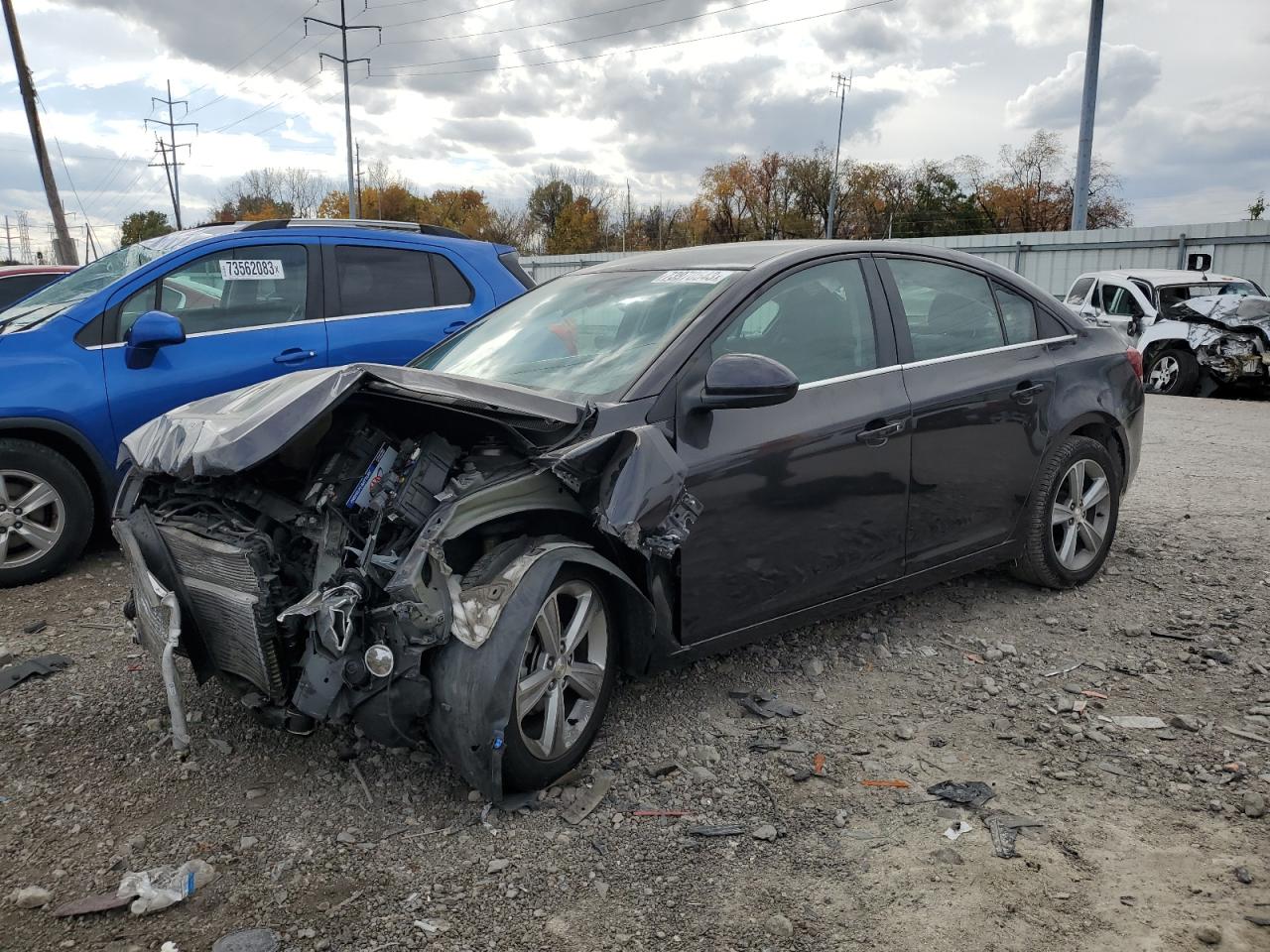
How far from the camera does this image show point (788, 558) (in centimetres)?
346

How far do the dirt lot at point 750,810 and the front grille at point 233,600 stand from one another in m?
0.46

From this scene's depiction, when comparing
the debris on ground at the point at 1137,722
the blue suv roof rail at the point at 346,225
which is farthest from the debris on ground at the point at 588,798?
the blue suv roof rail at the point at 346,225

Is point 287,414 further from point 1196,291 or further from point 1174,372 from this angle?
point 1196,291

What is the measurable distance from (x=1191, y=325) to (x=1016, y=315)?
10801 millimetres

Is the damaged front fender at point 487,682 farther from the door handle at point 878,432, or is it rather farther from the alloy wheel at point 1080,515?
the alloy wheel at point 1080,515

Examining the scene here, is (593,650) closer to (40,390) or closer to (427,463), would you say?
(427,463)

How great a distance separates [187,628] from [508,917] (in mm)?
1375

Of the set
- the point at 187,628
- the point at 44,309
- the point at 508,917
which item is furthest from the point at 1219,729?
the point at 44,309

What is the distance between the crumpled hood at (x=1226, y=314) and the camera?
1285 cm

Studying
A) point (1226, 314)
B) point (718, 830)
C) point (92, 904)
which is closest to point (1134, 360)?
point (718, 830)

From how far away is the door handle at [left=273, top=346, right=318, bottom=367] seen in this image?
5.65 metres

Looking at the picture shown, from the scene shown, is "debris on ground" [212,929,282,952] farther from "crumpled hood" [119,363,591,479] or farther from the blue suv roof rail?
the blue suv roof rail

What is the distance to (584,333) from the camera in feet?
12.3

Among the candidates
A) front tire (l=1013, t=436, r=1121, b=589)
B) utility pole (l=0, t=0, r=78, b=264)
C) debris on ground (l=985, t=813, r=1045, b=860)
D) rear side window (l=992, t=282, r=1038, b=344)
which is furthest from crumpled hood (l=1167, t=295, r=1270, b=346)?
utility pole (l=0, t=0, r=78, b=264)
